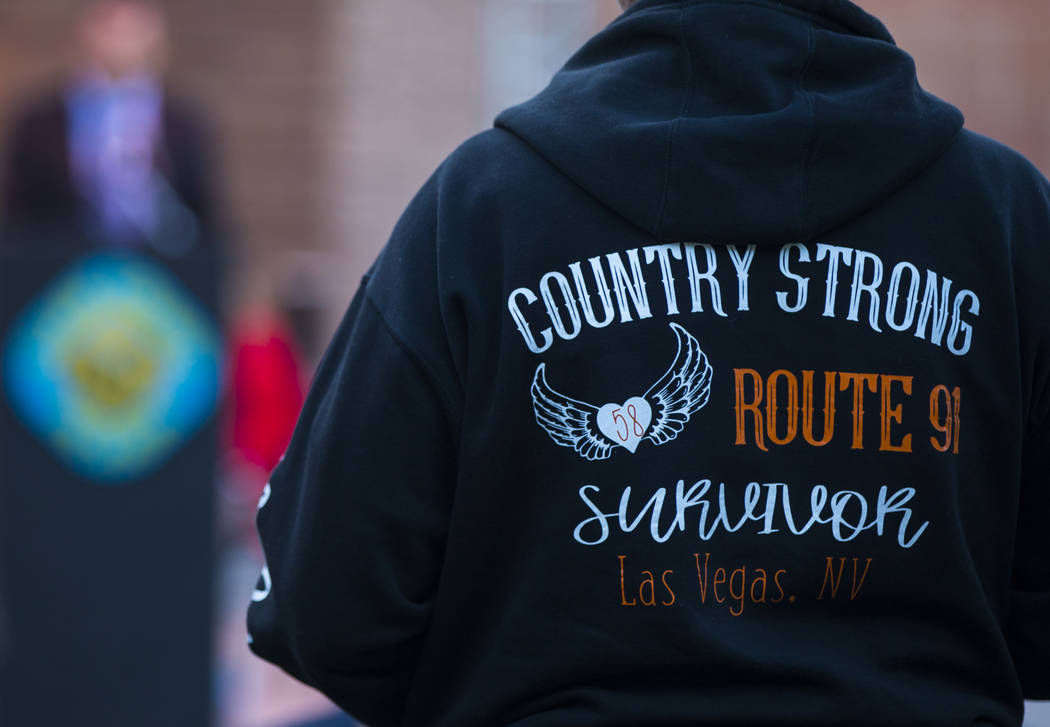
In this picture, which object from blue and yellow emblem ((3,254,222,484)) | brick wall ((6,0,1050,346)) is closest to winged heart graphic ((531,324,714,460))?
blue and yellow emblem ((3,254,222,484))

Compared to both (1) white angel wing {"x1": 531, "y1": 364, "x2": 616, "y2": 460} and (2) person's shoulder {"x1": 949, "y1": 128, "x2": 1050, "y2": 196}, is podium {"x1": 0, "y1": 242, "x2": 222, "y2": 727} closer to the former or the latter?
(1) white angel wing {"x1": 531, "y1": 364, "x2": 616, "y2": 460}

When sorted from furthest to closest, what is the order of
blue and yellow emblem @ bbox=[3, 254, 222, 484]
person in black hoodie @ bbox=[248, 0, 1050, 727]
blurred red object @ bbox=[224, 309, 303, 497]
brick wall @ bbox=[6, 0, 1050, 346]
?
1. brick wall @ bbox=[6, 0, 1050, 346]
2. blurred red object @ bbox=[224, 309, 303, 497]
3. blue and yellow emblem @ bbox=[3, 254, 222, 484]
4. person in black hoodie @ bbox=[248, 0, 1050, 727]

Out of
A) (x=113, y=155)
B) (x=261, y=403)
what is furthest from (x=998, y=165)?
(x=261, y=403)

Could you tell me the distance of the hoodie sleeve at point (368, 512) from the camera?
157 cm

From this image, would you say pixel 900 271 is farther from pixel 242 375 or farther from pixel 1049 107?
pixel 1049 107

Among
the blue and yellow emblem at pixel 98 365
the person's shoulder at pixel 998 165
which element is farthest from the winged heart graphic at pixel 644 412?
the blue and yellow emblem at pixel 98 365

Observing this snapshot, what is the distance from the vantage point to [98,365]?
11.6 feet

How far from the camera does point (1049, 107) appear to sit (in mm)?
10320

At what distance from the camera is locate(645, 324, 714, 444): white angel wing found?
1.51 m

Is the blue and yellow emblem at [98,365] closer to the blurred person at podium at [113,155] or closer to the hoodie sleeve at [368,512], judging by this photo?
the blurred person at podium at [113,155]

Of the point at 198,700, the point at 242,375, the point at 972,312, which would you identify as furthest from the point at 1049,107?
the point at 972,312

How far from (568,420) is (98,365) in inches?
91.6

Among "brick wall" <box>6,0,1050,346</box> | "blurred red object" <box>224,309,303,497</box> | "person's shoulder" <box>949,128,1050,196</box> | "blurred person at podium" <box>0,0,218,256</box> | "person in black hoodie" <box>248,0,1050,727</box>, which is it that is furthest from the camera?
"brick wall" <box>6,0,1050,346</box>

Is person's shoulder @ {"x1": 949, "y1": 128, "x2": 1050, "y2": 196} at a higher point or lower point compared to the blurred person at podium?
higher
